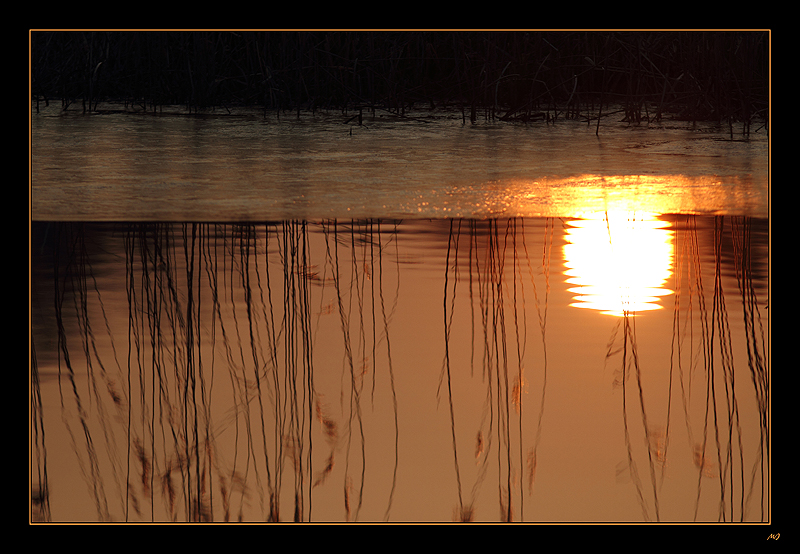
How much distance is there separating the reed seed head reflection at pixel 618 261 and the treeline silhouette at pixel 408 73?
149cm

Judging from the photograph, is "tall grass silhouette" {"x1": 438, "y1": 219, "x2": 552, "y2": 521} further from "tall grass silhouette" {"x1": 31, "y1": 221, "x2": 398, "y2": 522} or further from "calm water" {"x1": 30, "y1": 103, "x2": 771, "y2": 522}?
"tall grass silhouette" {"x1": 31, "y1": 221, "x2": 398, "y2": 522}

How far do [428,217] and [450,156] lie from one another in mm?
917

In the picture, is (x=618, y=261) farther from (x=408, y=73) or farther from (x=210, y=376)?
(x=408, y=73)

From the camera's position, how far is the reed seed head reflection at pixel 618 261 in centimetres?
267

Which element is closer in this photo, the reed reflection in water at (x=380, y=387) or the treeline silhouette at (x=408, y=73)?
the reed reflection in water at (x=380, y=387)

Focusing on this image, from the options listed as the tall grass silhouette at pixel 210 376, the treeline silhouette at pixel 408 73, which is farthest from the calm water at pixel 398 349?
the treeline silhouette at pixel 408 73

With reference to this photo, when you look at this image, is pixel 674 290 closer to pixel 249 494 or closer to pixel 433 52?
pixel 249 494

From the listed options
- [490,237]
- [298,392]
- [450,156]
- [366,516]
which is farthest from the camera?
[450,156]

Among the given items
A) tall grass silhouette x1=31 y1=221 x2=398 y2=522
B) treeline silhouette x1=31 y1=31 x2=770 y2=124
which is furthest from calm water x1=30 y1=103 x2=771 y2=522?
treeline silhouette x1=31 y1=31 x2=770 y2=124

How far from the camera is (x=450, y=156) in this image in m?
4.02

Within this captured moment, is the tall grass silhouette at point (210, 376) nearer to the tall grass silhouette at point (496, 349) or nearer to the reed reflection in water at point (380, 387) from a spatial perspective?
the reed reflection in water at point (380, 387)

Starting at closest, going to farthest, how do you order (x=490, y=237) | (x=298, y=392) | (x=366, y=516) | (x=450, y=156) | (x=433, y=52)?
1. (x=366, y=516)
2. (x=298, y=392)
3. (x=490, y=237)
4. (x=450, y=156)
5. (x=433, y=52)

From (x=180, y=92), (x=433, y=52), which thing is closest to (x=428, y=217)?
(x=433, y=52)

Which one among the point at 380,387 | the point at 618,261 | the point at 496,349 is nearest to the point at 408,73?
the point at 618,261
